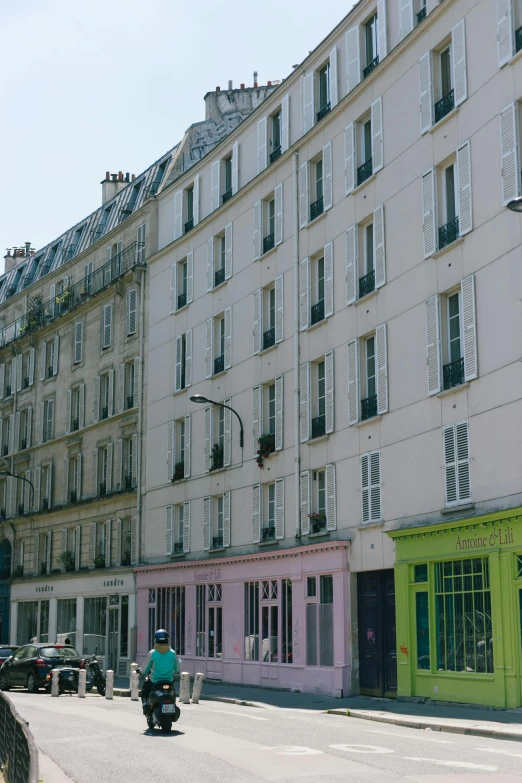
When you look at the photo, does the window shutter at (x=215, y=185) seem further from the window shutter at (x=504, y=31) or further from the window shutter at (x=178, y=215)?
the window shutter at (x=504, y=31)

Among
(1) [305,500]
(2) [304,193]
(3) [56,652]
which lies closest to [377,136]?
(2) [304,193]

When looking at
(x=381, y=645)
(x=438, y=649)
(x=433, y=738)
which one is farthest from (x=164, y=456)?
(x=433, y=738)

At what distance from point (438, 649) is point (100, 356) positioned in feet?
84.3

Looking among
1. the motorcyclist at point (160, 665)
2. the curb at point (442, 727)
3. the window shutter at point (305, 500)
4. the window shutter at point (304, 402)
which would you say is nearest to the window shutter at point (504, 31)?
the window shutter at point (304, 402)

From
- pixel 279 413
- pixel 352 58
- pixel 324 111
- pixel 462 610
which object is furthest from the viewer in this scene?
pixel 279 413

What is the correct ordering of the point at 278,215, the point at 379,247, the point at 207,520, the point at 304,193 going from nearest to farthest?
the point at 379,247 < the point at 304,193 < the point at 278,215 < the point at 207,520

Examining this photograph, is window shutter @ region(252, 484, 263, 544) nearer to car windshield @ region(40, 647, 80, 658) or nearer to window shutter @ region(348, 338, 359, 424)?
window shutter @ region(348, 338, 359, 424)

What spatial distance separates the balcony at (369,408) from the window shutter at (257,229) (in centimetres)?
817

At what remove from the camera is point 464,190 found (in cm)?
2408

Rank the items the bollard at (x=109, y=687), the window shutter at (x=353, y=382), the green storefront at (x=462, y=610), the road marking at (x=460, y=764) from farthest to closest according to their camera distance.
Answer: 1. the bollard at (x=109, y=687)
2. the window shutter at (x=353, y=382)
3. the green storefront at (x=462, y=610)
4. the road marking at (x=460, y=764)

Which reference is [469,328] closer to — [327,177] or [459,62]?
[459,62]

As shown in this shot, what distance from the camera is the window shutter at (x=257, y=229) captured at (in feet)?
113

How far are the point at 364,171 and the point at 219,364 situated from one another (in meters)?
9.89

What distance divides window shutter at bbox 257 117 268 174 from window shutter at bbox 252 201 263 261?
111 cm
